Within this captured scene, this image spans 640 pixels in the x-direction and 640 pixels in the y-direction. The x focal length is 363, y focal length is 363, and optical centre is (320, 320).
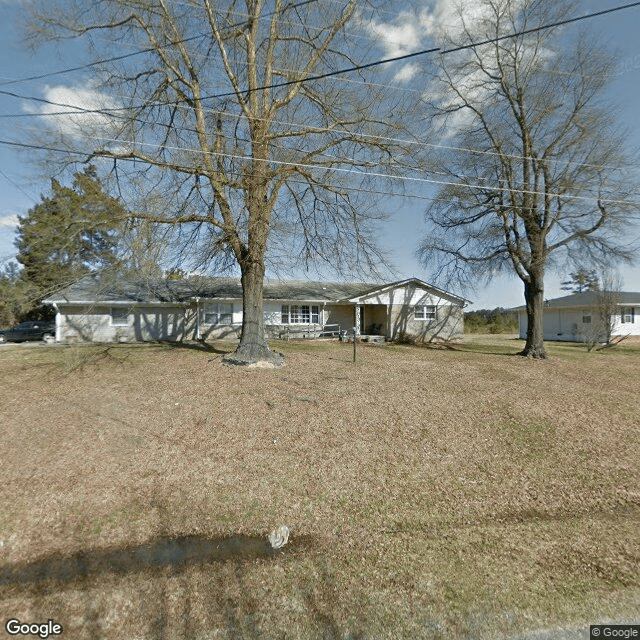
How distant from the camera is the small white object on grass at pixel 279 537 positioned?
381 cm

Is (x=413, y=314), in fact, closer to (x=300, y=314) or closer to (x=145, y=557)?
(x=300, y=314)

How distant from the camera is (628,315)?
29.0 m

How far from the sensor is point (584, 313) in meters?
28.7

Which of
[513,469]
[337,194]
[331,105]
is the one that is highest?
[331,105]

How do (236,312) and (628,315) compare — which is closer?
(236,312)

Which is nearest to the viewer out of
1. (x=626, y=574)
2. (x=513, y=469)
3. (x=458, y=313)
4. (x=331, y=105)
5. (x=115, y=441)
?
(x=626, y=574)

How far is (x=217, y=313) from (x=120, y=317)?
541 cm

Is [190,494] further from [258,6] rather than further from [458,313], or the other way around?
[458,313]

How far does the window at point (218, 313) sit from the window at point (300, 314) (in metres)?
3.30

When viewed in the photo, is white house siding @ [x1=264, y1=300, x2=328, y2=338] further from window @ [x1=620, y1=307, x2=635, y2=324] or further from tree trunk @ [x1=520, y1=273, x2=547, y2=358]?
window @ [x1=620, y1=307, x2=635, y2=324]

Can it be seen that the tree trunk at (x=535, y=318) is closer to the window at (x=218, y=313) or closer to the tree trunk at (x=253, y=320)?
the tree trunk at (x=253, y=320)

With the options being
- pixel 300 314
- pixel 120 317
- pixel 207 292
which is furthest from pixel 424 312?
pixel 120 317

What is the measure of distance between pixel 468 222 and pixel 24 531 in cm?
1836

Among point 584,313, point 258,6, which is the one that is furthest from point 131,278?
point 584,313
